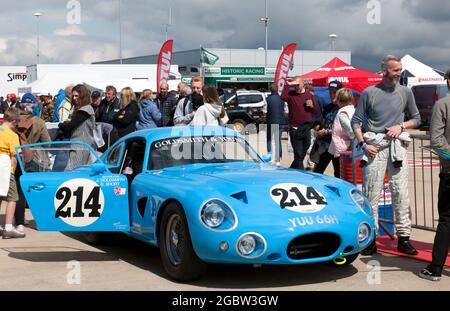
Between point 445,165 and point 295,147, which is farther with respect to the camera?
point 295,147

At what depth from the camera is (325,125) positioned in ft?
30.0

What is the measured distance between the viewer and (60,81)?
33.9m

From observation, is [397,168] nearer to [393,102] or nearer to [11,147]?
[393,102]

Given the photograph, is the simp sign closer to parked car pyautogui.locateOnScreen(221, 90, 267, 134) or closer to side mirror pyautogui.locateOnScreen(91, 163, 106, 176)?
parked car pyautogui.locateOnScreen(221, 90, 267, 134)

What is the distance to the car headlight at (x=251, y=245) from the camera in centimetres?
493

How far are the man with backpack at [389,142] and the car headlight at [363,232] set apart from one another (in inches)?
40.7

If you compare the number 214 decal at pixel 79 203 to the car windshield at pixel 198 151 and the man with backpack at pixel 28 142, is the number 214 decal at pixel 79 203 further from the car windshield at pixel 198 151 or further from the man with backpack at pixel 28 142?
the man with backpack at pixel 28 142

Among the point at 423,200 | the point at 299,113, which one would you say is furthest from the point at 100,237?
the point at 299,113

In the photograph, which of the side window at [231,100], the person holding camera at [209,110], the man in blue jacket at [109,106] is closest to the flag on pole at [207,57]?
the side window at [231,100]

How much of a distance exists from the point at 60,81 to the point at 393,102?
2960 cm

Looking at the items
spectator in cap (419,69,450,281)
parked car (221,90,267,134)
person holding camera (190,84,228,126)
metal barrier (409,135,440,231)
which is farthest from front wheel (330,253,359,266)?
parked car (221,90,267,134)

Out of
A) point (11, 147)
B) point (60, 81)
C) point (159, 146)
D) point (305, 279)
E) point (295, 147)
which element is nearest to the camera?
point (305, 279)
